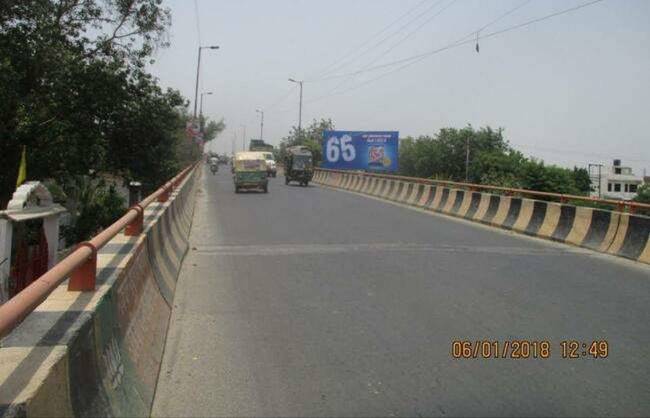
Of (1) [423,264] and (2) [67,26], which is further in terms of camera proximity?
(2) [67,26]

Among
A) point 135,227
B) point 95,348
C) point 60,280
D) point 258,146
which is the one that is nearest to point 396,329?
point 135,227

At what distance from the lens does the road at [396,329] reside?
437 centimetres

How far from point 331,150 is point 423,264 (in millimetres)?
42231

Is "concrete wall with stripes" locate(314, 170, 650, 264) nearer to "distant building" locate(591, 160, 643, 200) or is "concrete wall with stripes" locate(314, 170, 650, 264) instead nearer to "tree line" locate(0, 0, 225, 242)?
"tree line" locate(0, 0, 225, 242)

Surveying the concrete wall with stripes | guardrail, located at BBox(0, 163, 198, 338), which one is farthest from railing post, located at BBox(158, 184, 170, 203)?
the concrete wall with stripes

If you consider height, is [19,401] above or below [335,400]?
above

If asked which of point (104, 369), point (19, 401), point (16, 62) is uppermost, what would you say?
point (16, 62)

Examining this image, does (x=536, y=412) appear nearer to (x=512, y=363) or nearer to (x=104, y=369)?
(x=512, y=363)

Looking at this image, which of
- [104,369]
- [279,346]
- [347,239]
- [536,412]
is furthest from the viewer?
[347,239]

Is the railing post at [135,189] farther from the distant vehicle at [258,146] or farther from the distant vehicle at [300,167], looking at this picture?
the distant vehicle at [258,146]

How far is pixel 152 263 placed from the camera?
677 cm

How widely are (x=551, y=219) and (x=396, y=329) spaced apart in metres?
9.18

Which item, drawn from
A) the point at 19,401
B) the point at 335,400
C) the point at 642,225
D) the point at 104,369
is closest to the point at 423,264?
the point at 642,225
